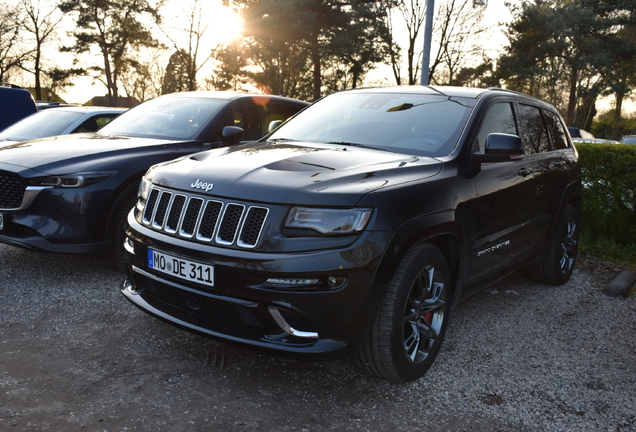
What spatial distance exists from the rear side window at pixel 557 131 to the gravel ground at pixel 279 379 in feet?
5.30

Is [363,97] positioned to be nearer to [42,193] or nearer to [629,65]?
[42,193]

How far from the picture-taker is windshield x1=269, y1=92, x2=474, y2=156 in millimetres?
3826

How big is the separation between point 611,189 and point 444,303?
180 inches

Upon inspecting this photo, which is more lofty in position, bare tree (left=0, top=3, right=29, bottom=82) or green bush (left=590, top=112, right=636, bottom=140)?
bare tree (left=0, top=3, right=29, bottom=82)

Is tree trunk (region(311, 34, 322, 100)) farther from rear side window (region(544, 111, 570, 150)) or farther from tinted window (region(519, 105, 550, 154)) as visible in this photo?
tinted window (region(519, 105, 550, 154))

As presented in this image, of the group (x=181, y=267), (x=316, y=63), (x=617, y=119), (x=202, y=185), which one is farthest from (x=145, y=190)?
(x=617, y=119)

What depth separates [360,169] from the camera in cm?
317

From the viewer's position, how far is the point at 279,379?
3266mm

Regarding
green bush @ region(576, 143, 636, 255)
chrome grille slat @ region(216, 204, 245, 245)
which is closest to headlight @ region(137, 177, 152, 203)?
chrome grille slat @ region(216, 204, 245, 245)

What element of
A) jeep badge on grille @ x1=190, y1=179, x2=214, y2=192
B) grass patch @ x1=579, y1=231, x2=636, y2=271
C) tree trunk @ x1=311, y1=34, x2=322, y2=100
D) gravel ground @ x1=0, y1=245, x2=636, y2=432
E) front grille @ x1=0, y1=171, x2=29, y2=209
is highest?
tree trunk @ x1=311, y1=34, x2=322, y2=100

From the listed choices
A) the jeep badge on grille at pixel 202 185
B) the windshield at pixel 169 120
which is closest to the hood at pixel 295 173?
the jeep badge on grille at pixel 202 185

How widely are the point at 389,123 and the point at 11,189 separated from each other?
3094mm

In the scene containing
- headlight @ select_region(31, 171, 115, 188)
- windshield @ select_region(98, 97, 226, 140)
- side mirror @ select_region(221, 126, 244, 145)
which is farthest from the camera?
windshield @ select_region(98, 97, 226, 140)

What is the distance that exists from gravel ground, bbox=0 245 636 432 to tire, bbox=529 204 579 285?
753 mm
